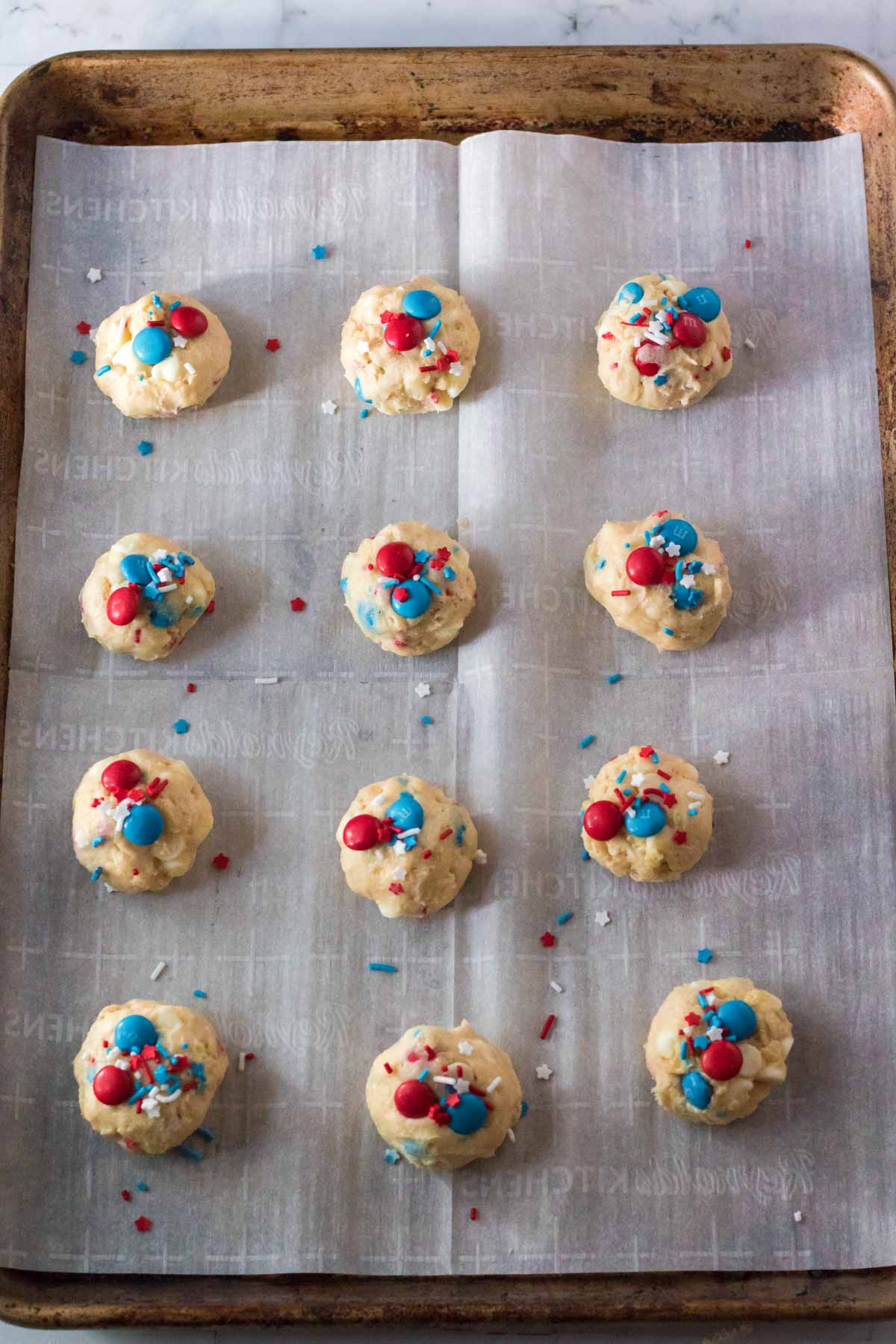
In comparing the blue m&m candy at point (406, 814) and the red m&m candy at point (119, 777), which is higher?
the red m&m candy at point (119, 777)

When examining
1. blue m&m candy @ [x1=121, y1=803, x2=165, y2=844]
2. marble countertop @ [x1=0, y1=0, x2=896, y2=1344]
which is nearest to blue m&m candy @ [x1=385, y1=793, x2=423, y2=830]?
blue m&m candy @ [x1=121, y1=803, x2=165, y2=844]

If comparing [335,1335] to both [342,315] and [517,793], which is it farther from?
[342,315]

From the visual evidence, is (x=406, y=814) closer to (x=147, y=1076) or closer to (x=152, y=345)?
(x=147, y=1076)

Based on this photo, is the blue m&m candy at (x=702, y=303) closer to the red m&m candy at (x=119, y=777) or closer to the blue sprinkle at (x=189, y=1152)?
the red m&m candy at (x=119, y=777)

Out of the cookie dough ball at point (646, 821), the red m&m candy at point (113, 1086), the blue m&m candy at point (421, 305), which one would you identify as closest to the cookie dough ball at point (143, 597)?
the blue m&m candy at point (421, 305)

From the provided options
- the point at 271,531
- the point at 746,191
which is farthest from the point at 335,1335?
the point at 746,191

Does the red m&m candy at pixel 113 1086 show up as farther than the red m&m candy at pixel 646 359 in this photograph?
No

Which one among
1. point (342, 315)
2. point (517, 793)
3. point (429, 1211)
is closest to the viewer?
point (429, 1211)
